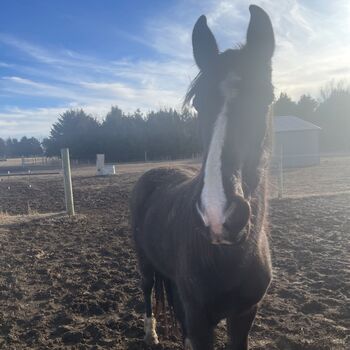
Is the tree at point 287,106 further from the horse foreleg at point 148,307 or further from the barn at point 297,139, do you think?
the horse foreleg at point 148,307

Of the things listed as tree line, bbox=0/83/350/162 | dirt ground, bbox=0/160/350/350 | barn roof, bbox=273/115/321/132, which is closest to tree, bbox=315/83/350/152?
tree line, bbox=0/83/350/162

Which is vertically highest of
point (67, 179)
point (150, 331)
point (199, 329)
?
point (67, 179)

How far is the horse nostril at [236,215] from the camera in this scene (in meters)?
1.75

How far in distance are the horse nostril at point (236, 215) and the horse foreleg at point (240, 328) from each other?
3.62ft

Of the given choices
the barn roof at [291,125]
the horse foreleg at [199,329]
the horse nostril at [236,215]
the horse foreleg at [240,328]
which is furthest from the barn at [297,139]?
the horse nostril at [236,215]

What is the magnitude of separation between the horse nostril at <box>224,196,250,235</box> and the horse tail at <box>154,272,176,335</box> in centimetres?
211

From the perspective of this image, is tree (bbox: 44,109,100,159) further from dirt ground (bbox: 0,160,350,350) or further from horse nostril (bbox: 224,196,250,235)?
horse nostril (bbox: 224,196,250,235)

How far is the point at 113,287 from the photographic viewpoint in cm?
477

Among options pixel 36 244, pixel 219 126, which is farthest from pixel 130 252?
pixel 219 126

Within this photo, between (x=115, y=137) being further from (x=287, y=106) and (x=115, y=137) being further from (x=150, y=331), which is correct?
(x=150, y=331)

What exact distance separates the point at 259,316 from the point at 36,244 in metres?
4.55

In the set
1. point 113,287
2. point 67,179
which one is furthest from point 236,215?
point 67,179

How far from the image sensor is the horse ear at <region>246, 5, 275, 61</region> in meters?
2.19

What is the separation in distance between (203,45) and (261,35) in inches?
13.6
